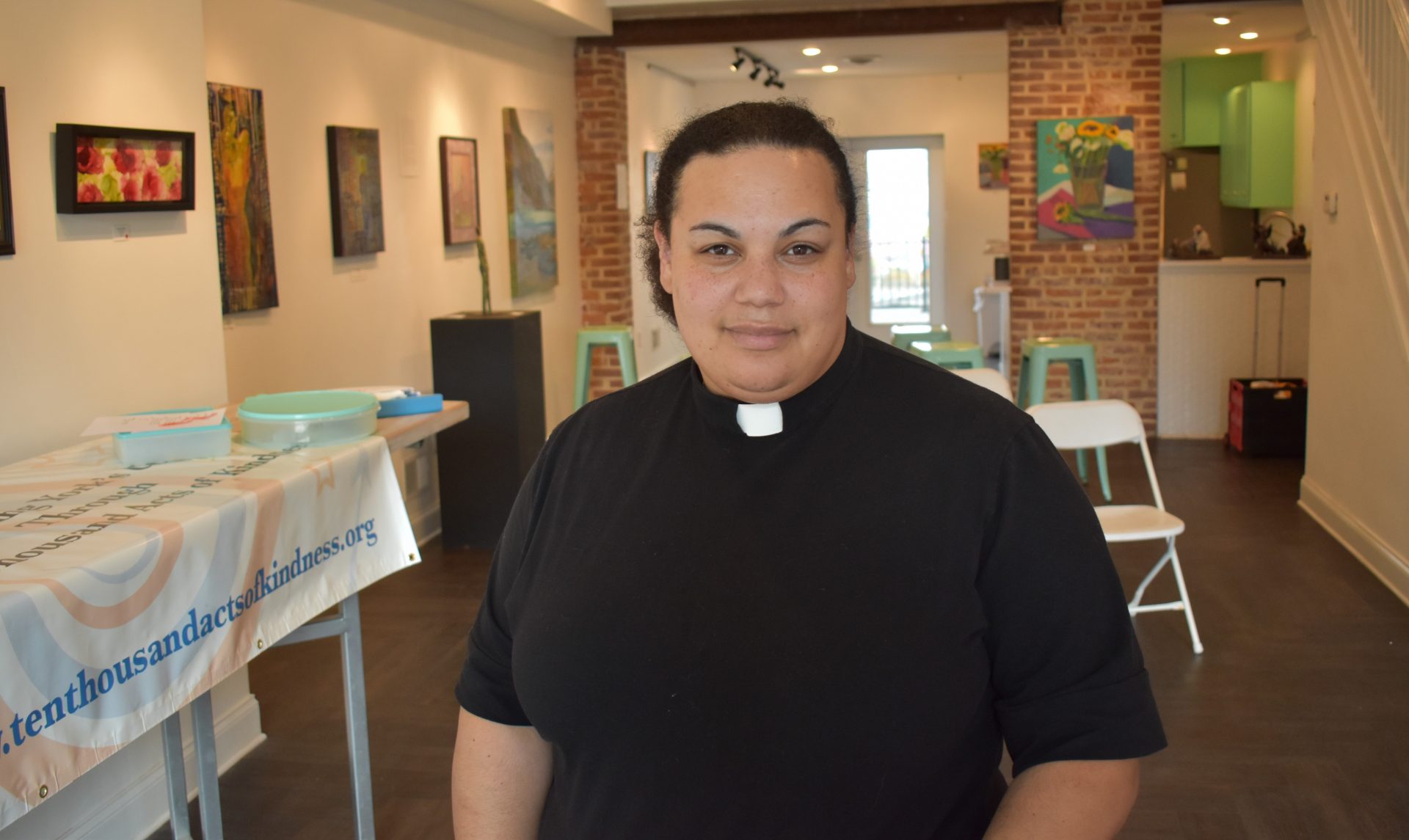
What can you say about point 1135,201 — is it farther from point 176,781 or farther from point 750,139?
point 750,139

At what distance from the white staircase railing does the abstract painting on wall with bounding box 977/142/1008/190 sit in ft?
24.1

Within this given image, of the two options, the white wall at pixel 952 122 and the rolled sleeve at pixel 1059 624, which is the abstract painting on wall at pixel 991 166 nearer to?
the white wall at pixel 952 122

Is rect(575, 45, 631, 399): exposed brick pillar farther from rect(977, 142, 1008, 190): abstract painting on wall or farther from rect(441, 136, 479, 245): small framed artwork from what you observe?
rect(977, 142, 1008, 190): abstract painting on wall

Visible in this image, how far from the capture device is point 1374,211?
5586mm

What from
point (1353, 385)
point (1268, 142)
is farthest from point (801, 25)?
point (1353, 385)

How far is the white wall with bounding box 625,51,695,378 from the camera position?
10.6m

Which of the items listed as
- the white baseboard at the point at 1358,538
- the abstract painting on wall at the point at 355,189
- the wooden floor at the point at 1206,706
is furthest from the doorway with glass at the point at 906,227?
the wooden floor at the point at 1206,706

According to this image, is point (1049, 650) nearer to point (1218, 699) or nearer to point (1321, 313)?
point (1218, 699)

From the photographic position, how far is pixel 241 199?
199 inches

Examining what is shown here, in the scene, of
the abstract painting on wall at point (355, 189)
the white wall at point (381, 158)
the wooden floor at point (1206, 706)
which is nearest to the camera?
the wooden floor at point (1206, 706)

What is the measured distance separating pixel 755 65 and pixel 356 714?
10.1 meters

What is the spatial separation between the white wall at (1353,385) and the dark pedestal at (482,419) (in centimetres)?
379

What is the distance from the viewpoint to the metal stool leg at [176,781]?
9.47ft

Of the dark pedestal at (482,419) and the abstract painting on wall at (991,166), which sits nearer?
the dark pedestal at (482,419)
